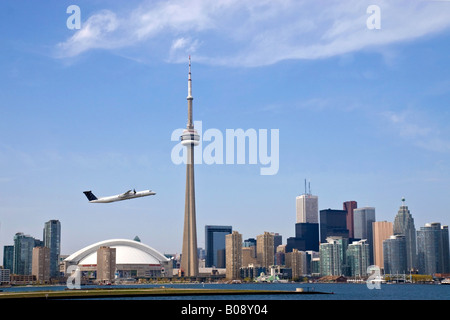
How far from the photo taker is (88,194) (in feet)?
391

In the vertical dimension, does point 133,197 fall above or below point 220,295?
above
